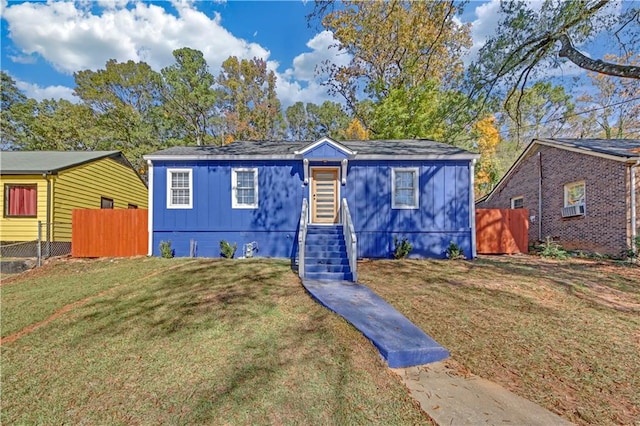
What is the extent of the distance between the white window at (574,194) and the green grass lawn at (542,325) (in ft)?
13.7

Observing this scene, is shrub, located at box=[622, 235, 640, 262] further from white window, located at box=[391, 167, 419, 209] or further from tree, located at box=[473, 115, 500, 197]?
tree, located at box=[473, 115, 500, 197]

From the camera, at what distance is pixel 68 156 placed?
511 inches

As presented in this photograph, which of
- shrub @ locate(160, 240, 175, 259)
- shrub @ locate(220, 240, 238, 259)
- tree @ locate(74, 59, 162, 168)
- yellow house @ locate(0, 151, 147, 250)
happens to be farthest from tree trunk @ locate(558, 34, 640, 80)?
tree @ locate(74, 59, 162, 168)

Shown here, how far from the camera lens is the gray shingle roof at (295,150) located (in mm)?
9539

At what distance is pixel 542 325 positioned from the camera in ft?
13.8

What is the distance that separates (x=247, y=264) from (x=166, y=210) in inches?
151

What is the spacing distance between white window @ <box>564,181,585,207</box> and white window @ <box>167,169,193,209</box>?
14452mm

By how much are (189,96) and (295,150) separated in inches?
670

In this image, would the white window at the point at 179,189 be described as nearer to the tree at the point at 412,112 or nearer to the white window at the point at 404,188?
the white window at the point at 404,188

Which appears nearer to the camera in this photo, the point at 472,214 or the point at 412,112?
the point at 472,214

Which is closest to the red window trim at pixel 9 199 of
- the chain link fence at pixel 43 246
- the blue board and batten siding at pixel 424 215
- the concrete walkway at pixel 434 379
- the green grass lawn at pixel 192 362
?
the chain link fence at pixel 43 246

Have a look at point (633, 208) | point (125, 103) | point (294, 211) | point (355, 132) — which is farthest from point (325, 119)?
point (633, 208)

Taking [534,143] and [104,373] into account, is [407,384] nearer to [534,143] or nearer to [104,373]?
[104,373]

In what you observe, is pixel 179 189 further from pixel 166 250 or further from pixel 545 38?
pixel 545 38
